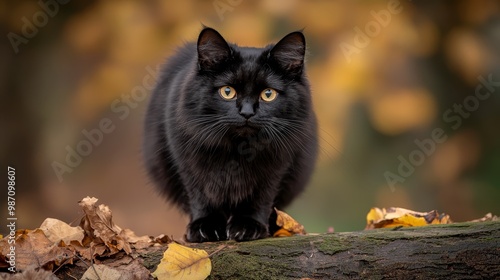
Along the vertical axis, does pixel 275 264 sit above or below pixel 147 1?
below

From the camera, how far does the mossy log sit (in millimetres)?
2072

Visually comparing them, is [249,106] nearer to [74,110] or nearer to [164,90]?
[164,90]

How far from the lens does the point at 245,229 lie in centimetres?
255

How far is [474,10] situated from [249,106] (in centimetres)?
326

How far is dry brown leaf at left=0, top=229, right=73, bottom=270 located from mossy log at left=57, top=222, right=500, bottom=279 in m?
0.29

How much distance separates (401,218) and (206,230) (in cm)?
90

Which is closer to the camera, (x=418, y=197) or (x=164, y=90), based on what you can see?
(x=164, y=90)

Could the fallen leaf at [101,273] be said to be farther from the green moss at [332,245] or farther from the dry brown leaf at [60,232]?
the green moss at [332,245]

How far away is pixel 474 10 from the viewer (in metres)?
5.03

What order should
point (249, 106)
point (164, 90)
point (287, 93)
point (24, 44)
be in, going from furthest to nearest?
point (24, 44) → point (164, 90) → point (287, 93) → point (249, 106)

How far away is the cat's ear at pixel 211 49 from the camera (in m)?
2.61

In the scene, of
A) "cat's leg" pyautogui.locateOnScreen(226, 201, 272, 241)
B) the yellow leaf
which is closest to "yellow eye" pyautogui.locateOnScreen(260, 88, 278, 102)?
"cat's leg" pyautogui.locateOnScreen(226, 201, 272, 241)

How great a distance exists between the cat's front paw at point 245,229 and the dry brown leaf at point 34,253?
68 cm

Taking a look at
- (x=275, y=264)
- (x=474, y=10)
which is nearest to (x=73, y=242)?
(x=275, y=264)
